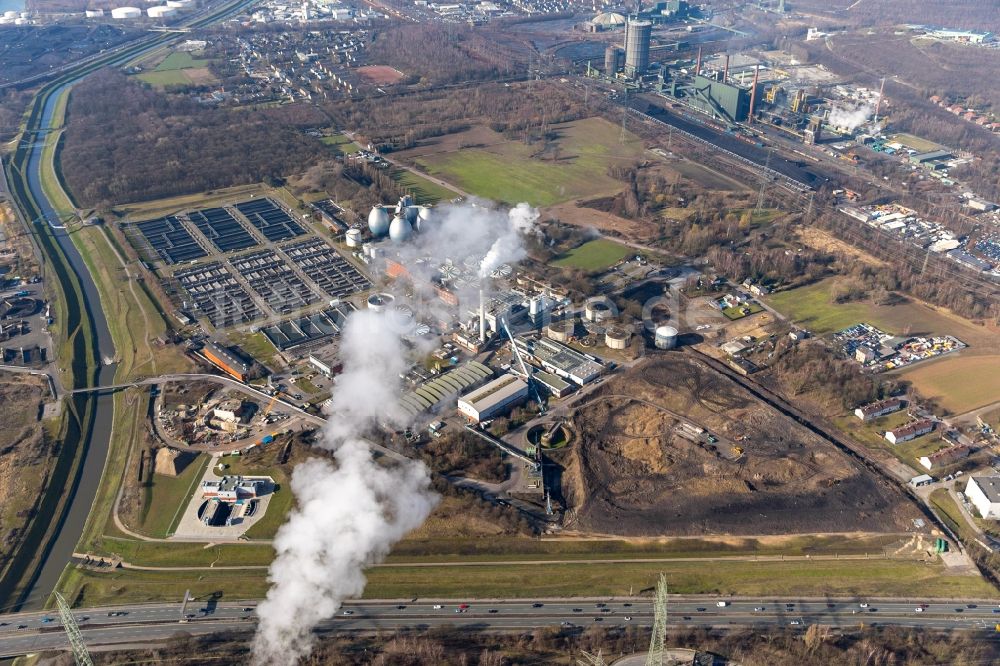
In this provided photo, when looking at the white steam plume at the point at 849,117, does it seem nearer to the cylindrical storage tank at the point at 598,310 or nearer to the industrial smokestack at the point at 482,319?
the cylindrical storage tank at the point at 598,310

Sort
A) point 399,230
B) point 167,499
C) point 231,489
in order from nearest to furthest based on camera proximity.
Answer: point 231,489, point 167,499, point 399,230

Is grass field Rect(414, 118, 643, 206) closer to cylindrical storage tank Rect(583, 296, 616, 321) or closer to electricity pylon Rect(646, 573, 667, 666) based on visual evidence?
cylindrical storage tank Rect(583, 296, 616, 321)

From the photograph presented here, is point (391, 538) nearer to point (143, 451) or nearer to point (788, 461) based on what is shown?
point (143, 451)

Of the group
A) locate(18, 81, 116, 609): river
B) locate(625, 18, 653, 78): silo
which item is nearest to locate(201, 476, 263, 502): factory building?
locate(18, 81, 116, 609): river

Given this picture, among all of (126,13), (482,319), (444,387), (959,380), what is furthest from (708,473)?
(126,13)

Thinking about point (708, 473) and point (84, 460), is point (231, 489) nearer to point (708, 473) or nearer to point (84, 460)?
point (84, 460)

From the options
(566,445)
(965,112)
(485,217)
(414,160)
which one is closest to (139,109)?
(414,160)

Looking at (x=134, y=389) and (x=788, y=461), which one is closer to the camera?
(x=788, y=461)
